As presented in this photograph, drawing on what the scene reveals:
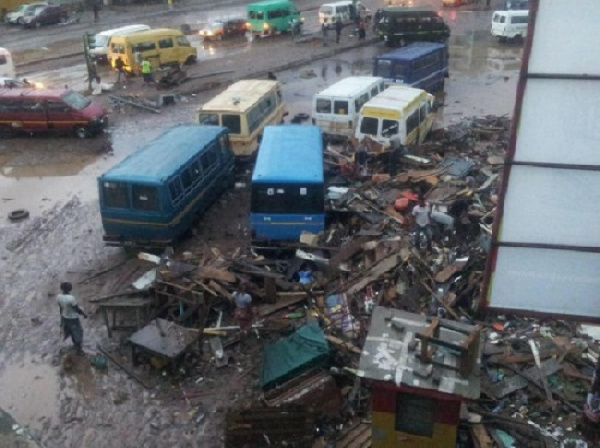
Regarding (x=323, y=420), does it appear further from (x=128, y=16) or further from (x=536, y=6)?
(x=128, y=16)

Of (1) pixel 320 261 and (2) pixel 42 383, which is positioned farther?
(1) pixel 320 261

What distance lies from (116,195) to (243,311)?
14.2 ft

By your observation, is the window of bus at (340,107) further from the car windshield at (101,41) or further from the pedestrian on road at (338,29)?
the pedestrian on road at (338,29)

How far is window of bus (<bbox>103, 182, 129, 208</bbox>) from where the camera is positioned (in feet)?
45.5

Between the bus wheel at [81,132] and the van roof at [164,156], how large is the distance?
707cm

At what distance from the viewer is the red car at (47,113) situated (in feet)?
73.7

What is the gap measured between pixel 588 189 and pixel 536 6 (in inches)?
81.7

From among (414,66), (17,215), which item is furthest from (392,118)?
(17,215)

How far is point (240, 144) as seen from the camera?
61.1ft

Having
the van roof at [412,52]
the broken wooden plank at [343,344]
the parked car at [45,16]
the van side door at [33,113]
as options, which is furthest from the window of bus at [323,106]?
the parked car at [45,16]

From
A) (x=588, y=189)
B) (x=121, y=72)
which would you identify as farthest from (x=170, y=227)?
(x=121, y=72)

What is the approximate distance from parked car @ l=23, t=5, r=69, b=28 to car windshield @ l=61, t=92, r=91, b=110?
24754 mm

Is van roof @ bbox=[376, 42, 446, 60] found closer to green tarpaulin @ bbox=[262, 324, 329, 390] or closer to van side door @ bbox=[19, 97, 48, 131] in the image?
van side door @ bbox=[19, 97, 48, 131]

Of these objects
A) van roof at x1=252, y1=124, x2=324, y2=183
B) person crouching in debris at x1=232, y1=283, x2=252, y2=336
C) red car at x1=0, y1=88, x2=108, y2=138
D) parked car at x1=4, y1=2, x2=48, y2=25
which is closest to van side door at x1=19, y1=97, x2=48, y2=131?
red car at x1=0, y1=88, x2=108, y2=138
